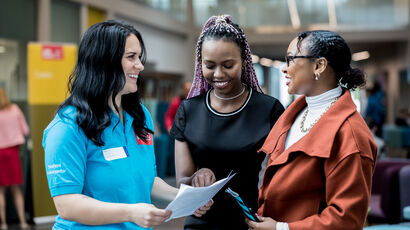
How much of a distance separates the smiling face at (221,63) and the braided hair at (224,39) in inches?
1.4

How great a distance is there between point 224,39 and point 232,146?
0.43 metres

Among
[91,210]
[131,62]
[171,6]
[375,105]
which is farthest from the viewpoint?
[171,6]

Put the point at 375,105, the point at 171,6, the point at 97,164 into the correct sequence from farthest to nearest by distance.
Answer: the point at 171,6 → the point at 375,105 → the point at 97,164

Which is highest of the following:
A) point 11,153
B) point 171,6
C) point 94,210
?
point 171,6

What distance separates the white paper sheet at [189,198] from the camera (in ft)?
5.10

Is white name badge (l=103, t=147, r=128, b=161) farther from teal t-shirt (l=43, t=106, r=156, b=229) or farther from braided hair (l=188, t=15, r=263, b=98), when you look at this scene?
braided hair (l=188, t=15, r=263, b=98)

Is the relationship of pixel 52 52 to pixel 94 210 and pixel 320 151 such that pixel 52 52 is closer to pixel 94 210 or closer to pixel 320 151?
pixel 94 210

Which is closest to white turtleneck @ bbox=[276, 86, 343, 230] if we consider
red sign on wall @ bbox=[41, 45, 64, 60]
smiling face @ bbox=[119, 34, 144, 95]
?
smiling face @ bbox=[119, 34, 144, 95]

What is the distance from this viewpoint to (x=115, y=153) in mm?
1751

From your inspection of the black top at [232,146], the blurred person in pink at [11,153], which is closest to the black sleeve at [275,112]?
the black top at [232,146]

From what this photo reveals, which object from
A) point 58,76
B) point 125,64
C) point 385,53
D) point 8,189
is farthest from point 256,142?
point 385,53

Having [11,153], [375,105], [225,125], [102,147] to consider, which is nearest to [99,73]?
[102,147]

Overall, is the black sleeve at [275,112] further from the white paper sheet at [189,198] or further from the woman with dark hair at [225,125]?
the white paper sheet at [189,198]

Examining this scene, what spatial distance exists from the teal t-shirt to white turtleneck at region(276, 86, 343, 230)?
1.73ft
